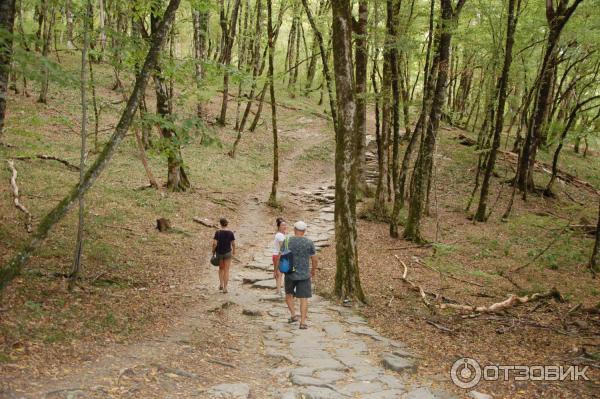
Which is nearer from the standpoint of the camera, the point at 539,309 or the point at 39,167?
the point at 539,309

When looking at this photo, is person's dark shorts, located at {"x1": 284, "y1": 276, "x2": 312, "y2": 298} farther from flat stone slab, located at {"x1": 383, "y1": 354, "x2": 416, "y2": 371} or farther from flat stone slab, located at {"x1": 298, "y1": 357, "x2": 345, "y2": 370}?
flat stone slab, located at {"x1": 383, "y1": 354, "x2": 416, "y2": 371}

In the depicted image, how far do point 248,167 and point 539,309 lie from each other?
16278 mm

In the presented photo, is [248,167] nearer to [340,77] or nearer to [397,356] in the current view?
[340,77]

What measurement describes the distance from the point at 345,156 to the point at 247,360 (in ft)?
15.5

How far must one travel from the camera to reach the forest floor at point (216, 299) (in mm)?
5789

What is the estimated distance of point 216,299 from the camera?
962 centimetres

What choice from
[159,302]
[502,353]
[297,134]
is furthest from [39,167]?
[297,134]

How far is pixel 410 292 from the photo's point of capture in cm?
1080

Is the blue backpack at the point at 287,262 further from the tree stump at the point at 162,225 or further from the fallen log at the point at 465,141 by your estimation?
the fallen log at the point at 465,141

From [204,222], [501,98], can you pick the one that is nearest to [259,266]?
[204,222]

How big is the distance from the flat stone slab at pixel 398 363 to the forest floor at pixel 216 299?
141 mm

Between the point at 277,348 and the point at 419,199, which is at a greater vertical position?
the point at 419,199

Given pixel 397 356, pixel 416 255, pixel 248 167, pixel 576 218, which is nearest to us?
pixel 397 356

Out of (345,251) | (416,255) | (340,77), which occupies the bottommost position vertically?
(416,255)
